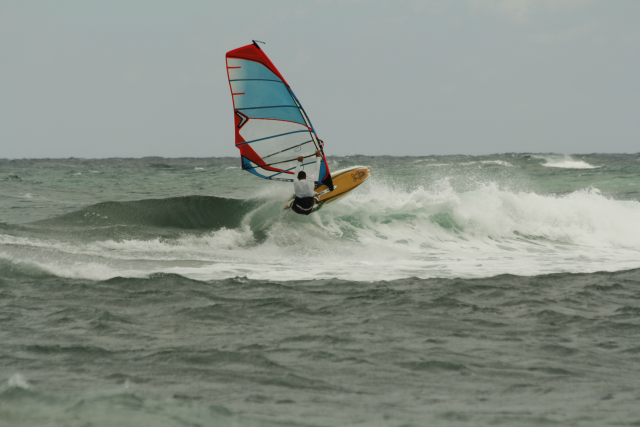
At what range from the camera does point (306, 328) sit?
16.2 feet

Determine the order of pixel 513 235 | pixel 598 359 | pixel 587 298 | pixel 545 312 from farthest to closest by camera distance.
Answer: pixel 513 235, pixel 587 298, pixel 545 312, pixel 598 359

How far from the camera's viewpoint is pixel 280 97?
1048 centimetres

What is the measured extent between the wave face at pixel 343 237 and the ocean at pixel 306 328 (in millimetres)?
80

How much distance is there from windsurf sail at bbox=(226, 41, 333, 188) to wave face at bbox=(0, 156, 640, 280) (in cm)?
116

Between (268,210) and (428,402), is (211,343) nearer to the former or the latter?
(428,402)

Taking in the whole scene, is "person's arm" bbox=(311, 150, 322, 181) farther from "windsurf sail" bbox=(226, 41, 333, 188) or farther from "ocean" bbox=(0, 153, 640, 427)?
"ocean" bbox=(0, 153, 640, 427)

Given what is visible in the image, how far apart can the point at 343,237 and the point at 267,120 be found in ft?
9.16

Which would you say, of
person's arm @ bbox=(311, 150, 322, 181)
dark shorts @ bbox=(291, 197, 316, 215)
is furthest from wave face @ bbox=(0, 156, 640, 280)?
person's arm @ bbox=(311, 150, 322, 181)

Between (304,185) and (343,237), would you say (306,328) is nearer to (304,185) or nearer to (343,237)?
(304,185)

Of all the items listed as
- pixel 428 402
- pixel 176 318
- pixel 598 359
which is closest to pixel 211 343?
pixel 176 318

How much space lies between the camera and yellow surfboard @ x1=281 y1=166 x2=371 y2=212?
11.6 meters

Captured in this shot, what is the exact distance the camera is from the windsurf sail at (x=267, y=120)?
33.5 feet

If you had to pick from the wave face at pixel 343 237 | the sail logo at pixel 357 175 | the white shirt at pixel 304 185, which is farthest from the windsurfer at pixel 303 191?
the sail logo at pixel 357 175

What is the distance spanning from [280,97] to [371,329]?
657cm
